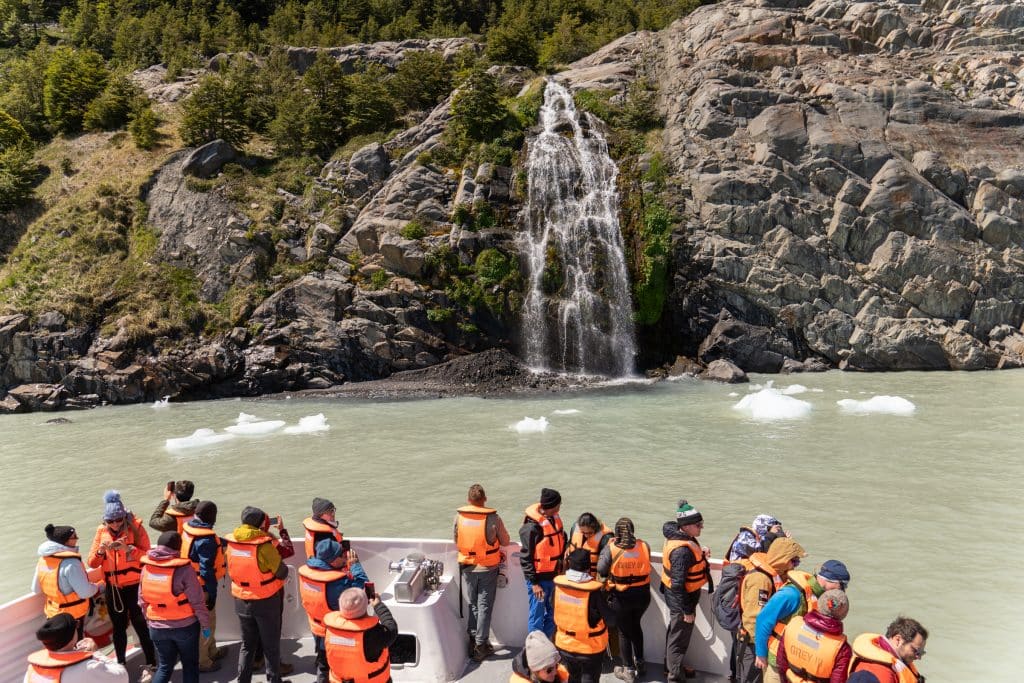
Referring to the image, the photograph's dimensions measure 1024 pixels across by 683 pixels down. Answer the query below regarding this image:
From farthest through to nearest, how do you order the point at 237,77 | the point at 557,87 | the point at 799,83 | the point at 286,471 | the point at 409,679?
the point at 237,77 → the point at 557,87 → the point at 799,83 → the point at 286,471 → the point at 409,679

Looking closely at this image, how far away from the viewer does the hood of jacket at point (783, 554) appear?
209 inches

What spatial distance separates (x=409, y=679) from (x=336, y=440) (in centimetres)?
1287

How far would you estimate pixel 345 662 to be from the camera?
181 inches

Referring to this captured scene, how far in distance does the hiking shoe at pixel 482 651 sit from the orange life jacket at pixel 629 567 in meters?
1.60

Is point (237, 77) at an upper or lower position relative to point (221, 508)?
upper

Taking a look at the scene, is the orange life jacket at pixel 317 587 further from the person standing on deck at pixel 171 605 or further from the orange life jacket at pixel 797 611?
the orange life jacket at pixel 797 611

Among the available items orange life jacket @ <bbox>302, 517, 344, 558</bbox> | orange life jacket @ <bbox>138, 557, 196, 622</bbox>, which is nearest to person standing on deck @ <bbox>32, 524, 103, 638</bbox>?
orange life jacket @ <bbox>138, 557, 196, 622</bbox>

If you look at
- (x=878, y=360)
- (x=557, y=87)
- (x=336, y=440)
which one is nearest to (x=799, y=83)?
(x=557, y=87)

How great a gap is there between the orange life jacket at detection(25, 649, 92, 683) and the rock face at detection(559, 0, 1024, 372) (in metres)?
26.7

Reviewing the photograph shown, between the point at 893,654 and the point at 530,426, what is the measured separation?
47.8ft

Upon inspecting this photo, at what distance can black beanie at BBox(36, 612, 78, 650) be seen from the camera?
457 centimetres

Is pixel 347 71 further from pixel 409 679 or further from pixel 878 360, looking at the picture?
pixel 409 679

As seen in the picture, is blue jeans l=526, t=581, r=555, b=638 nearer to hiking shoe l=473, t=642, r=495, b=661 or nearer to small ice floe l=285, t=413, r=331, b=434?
hiking shoe l=473, t=642, r=495, b=661

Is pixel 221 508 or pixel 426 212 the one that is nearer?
pixel 221 508
